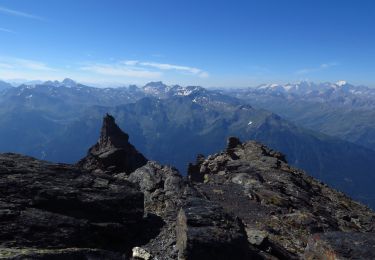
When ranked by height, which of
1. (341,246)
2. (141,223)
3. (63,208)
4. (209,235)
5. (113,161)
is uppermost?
(63,208)

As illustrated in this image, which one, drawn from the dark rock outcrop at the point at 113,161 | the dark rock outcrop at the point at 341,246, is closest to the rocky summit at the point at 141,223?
the dark rock outcrop at the point at 341,246

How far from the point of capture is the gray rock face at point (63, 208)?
18406mm

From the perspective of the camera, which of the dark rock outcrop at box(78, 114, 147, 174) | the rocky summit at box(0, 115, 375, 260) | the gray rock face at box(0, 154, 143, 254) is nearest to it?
the rocky summit at box(0, 115, 375, 260)

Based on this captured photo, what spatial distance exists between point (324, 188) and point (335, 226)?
18363 millimetres

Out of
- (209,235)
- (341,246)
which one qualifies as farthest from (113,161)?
(341,246)

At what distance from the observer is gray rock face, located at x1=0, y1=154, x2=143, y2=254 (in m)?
18.4

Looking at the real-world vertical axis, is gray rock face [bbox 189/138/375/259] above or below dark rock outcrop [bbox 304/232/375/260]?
below

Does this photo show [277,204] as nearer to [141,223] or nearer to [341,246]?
[141,223]

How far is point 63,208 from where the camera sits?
2131 cm

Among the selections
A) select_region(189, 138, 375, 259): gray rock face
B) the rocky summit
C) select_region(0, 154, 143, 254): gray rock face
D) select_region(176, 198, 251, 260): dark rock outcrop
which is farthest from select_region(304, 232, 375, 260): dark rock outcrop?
select_region(0, 154, 143, 254): gray rock face

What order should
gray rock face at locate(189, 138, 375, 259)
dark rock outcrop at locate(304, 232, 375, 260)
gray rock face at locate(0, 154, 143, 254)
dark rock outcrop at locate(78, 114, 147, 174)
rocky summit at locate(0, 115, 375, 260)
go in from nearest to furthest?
dark rock outcrop at locate(304, 232, 375, 260) → rocky summit at locate(0, 115, 375, 260) → gray rock face at locate(0, 154, 143, 254) → gray rock face at locate(189, 138, 375, 259) → dark rock outcrop at locate(78, 114, 147, 174)

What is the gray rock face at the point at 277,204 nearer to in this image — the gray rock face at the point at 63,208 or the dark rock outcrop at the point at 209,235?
the dark rock outcrop at the point at 209,235

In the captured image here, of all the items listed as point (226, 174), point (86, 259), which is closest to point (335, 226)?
point (226, 174)

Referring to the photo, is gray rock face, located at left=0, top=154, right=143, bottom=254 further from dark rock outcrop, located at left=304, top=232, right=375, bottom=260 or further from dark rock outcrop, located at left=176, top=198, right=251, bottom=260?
dark rock outcrop, located at left=304, top=232, right=375, bottom=260
